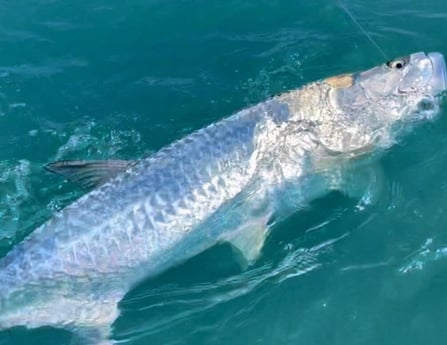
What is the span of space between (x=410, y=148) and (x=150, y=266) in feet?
6.88

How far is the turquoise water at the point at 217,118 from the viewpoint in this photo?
440cm

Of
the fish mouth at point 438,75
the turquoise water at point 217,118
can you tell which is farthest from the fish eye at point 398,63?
the turquoise water at point 217,118

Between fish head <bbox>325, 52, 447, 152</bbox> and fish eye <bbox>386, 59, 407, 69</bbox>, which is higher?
fish eye <bbox>386, 59, 407, 69</bbox>

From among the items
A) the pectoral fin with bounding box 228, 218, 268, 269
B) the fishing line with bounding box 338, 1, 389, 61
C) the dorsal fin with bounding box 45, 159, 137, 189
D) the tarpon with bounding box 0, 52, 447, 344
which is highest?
the fishing line with bounding box 338, 1, 389, 61

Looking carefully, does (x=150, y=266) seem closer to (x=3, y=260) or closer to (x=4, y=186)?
(x=3, y=260)

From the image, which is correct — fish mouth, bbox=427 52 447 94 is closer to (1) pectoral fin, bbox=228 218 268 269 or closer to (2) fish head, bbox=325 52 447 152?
(2) fish head, bbox=325 52 447 152

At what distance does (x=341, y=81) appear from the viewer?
4.96m

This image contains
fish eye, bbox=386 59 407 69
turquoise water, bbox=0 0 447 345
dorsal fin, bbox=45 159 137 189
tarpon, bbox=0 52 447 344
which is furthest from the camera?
fish eye, bbox=386 59 407 69

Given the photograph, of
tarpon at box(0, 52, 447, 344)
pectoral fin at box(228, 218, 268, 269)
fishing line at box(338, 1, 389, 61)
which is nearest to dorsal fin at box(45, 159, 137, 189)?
tarpon at box(0, 52, 447, 344)

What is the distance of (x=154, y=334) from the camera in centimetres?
441

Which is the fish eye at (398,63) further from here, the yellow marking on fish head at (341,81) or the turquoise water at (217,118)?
the turquoise water at (217,118)

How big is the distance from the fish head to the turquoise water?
1.05 ft

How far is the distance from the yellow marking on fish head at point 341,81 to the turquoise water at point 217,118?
61cm

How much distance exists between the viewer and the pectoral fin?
462cm
